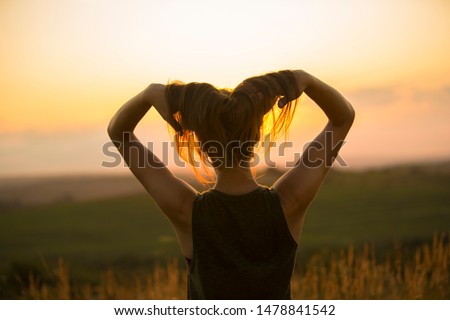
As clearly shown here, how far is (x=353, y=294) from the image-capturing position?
4719mm

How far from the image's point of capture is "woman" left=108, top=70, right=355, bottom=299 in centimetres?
163

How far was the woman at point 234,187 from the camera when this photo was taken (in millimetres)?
1633

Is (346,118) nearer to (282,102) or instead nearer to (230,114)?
(282,102)

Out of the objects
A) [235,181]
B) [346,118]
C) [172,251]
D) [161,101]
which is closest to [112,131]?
[161,101]

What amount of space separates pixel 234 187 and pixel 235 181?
20 mm

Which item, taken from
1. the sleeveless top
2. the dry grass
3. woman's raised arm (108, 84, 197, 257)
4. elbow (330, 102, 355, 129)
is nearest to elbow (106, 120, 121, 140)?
woman's raised arm (108, 84, 197, 257)

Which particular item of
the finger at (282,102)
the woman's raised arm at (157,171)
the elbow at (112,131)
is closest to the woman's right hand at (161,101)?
the woman's raised arm at (157,171)

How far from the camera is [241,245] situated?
5.52 feet

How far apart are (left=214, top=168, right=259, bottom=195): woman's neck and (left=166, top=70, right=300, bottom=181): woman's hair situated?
24 mm

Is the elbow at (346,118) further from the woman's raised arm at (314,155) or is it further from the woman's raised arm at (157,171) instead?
the woman's raised arm at (157,171)

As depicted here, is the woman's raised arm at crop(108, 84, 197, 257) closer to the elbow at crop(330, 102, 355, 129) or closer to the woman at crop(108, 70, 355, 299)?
the woman at crop(108, 70, 355, 299)

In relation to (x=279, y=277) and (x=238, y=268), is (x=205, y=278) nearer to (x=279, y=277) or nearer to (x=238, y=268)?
(x=238, y=268)
